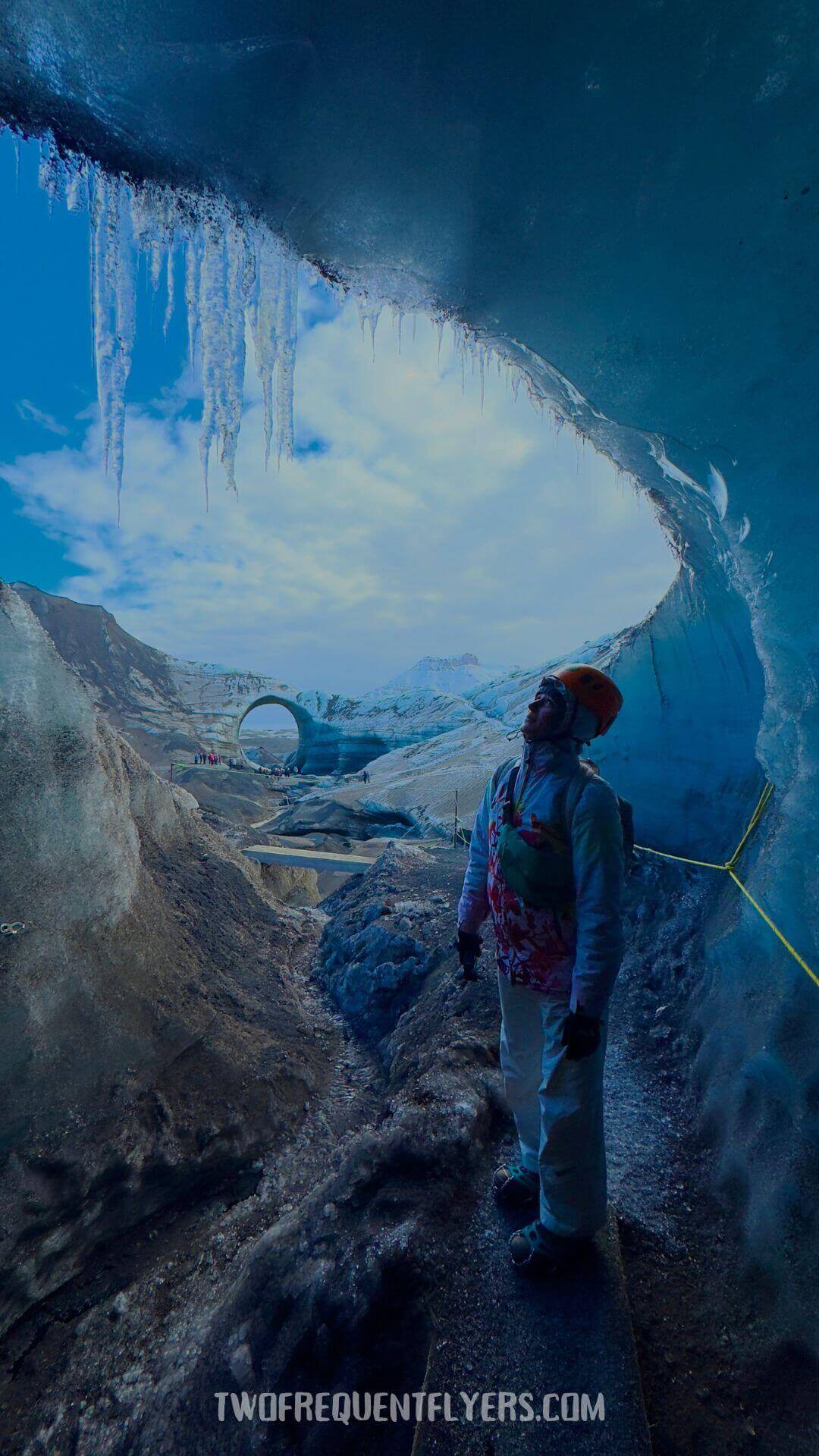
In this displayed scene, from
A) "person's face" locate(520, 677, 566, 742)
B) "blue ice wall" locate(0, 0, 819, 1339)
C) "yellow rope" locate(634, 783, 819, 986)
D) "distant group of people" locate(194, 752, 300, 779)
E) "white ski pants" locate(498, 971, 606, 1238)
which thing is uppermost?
"blue ice wall" locate(0, 0, 819, 1339)

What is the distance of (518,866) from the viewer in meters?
2.02

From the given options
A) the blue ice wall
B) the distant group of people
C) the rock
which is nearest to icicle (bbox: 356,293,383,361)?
the blue ice wall

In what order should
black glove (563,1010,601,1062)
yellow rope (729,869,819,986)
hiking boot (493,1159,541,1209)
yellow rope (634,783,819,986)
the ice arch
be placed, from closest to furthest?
black glove (563,1010,601,1062)
hiking boot (493,1159,541,1209)
yellow rope (729,869,819,986)
yellow rope (634,783,819,986)
the ice arch

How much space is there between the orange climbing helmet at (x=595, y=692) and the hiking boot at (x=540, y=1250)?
1773 mm

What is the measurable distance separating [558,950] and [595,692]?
95 cm

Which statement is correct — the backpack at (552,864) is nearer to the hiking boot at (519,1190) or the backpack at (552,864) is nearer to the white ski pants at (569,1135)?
the white ski pants at (569,1135)

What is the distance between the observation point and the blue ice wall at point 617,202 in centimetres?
222

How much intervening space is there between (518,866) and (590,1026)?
0.55 m

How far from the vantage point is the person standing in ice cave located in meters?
1.84

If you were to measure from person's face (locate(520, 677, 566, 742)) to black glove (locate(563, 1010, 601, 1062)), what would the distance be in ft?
3.11

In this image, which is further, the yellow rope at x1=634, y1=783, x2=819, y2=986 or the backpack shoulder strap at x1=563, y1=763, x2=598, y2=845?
the yellow rope at x1=634, y1=783, x2=819, y2=986

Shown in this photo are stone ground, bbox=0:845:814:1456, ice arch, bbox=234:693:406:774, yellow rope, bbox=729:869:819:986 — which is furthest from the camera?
ice arch, bbox=234:693:406:774

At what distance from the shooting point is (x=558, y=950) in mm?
1955

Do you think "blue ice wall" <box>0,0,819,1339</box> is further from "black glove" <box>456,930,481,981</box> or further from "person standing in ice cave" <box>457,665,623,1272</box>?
"black glove" <box>456,930,481,981</box>
